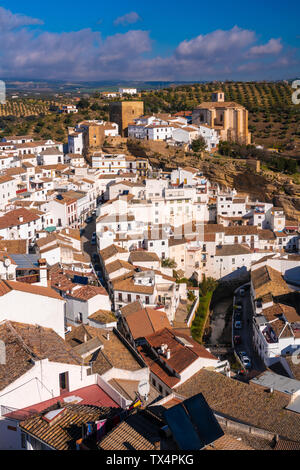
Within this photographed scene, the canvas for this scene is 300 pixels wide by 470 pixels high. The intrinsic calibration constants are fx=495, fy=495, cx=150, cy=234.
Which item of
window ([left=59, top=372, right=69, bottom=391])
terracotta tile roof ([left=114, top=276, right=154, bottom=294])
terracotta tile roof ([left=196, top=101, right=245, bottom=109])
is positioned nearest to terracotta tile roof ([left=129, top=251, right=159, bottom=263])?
terracotta tile roof ([left=114, top=276, right=154, bottom=294])

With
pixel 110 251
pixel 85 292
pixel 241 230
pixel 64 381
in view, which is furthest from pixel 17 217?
pixel 64 381

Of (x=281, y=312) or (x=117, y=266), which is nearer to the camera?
(x=281, y=312)

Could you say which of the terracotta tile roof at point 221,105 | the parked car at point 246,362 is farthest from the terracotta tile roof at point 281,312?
the terracotta tile roof at point 221,105

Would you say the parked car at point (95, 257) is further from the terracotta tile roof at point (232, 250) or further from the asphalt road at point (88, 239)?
the terracotta tile roof at point (232, 250)

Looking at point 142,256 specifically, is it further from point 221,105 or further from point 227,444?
point 221,105
